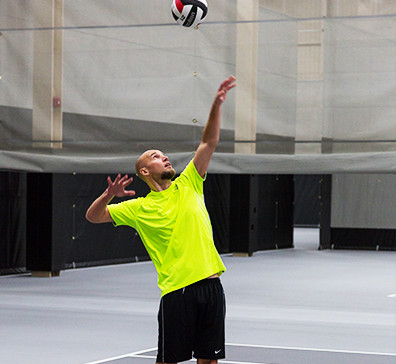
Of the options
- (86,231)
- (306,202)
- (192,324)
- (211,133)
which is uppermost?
(211,133)

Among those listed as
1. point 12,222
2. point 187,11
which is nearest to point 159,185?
point 187,11

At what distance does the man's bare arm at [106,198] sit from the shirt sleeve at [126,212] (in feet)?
0.11

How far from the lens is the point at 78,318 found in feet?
31.9

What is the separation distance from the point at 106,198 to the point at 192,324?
0.76m

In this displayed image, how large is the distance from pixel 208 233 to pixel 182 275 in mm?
254

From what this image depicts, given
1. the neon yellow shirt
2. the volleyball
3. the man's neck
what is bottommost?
the neon yellow shirt

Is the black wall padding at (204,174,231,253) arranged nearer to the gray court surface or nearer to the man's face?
the gray court surface

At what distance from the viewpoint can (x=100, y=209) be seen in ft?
16.0

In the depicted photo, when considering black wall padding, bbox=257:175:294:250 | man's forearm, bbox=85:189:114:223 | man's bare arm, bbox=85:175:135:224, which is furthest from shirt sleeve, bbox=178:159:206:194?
black wall padding, bbox=257:175:294:250

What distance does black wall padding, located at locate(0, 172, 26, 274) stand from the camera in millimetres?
13898

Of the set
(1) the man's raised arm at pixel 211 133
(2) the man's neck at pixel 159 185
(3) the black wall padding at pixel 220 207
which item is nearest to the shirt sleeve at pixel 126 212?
(2) the man's neck at pixel 159 185

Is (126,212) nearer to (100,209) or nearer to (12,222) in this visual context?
(100,209)

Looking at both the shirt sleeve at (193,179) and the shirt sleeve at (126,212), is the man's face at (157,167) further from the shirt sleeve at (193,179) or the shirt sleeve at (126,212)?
the shirt sleeve at (126,212)

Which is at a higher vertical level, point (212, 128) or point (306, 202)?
point (212, 128)
